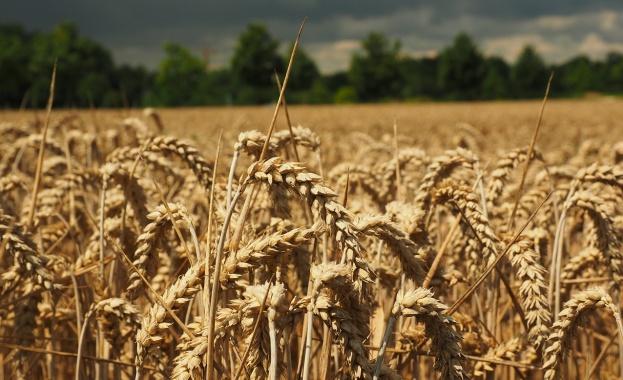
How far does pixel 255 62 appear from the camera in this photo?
264 ft

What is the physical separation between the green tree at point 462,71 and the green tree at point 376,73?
20.7 ft

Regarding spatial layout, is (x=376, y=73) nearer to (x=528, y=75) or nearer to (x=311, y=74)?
(x=311, y=74)

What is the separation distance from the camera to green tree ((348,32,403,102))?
7969 centimetres

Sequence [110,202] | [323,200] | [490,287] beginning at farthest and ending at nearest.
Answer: [110,202] < [490,287] < [323,200]

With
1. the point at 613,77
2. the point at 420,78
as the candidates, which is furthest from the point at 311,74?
the point at 613,77

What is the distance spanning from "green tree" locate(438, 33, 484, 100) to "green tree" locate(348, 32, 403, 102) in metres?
6.32

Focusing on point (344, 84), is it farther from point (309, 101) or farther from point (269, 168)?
point (269, 168)

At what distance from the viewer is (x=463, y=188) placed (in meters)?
1.59

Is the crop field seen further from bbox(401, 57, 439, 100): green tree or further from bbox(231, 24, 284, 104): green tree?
bbox(401, 57, 439, 100): green tree

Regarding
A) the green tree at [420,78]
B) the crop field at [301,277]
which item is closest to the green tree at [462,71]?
the green tree at [420,78]

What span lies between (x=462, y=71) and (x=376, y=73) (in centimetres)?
1166

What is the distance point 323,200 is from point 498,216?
1405 mm

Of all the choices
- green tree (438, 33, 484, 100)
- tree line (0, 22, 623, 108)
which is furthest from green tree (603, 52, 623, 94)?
green tree (438, 33, 484, 100)

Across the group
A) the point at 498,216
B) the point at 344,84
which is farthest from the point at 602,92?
the point at 498,216
